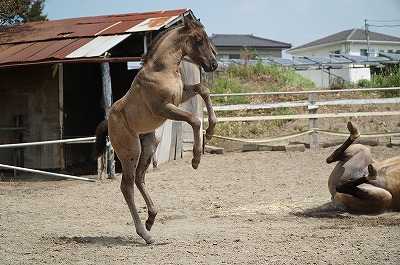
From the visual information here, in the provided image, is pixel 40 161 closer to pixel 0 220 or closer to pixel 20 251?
pixel 0 220

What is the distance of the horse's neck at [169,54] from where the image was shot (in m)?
6.14

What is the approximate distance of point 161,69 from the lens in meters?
6.11

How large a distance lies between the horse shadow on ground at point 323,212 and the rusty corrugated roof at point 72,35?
5.81 meters

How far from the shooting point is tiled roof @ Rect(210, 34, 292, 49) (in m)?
45.9

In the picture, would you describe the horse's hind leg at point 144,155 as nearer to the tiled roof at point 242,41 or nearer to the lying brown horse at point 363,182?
the lying brown horse at point 363,182

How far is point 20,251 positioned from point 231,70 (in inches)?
698

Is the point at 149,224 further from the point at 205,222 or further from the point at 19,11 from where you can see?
the point at 19,11

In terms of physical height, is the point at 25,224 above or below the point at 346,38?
below

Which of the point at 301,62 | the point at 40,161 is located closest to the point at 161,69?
the point at 40,161

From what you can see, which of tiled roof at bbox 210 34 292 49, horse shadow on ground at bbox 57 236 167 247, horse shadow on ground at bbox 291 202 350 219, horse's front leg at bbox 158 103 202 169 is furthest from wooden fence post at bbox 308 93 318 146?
tiled roof at bbox 210 34 292 49

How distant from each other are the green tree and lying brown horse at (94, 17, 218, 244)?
12.4 metres

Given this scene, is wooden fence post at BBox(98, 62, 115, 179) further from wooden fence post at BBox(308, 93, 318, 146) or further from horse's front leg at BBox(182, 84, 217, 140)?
horse's front leg at BBox(182, 84, 217, 140)

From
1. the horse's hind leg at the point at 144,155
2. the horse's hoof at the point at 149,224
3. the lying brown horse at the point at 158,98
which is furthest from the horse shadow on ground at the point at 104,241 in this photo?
the horse's hind leg at the point at 144,155

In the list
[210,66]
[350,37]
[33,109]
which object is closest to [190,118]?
[210,66]
